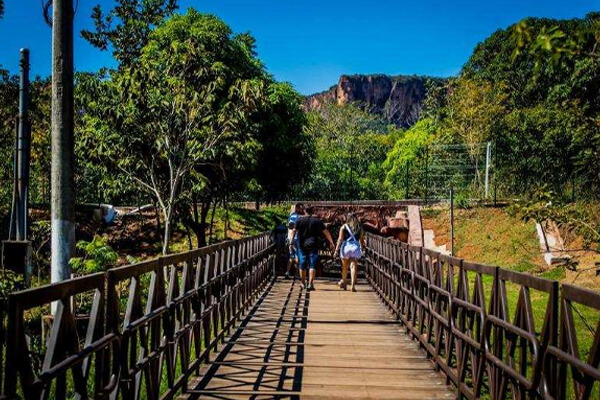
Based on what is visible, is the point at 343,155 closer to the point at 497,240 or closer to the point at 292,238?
the point at 497,240

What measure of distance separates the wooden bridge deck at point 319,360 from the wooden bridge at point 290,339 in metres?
0.02

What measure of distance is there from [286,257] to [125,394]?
1291 centimetres

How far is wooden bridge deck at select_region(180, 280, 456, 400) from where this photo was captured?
16.5 feet

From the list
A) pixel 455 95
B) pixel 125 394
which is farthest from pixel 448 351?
pixel 455 95

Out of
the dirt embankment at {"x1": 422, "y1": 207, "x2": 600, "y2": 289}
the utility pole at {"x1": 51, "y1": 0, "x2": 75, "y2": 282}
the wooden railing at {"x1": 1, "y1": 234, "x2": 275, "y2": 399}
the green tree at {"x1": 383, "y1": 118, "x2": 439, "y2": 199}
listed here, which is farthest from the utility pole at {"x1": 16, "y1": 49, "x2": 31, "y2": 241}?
the green tree at {"x1": 383, "y1": 118, "x2": 439, "y2": 199}

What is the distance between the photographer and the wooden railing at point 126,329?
2383 mm

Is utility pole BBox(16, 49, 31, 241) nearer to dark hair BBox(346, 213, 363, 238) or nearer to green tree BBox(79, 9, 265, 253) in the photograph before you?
green tree BBox(79, 9, 265, 253)

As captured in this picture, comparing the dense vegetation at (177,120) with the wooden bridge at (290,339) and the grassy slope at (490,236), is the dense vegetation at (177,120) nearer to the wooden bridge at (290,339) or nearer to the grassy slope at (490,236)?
the wooden bridge at (290,339)

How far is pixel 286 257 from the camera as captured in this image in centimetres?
1652

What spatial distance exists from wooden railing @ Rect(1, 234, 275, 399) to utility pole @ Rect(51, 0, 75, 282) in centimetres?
131

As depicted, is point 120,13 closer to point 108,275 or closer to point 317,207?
point 317,207

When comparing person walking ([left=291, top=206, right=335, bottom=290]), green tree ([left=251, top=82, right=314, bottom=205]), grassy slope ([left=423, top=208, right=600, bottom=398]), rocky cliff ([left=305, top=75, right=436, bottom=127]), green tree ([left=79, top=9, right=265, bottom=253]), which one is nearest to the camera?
person walking ([left=291, top=206, right=335, bottom=290])

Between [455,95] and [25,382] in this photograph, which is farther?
[455,95]

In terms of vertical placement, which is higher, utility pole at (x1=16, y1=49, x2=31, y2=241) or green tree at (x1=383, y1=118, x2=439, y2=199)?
green tree at (x1=383, y1=118, x2=439, y2=199)
